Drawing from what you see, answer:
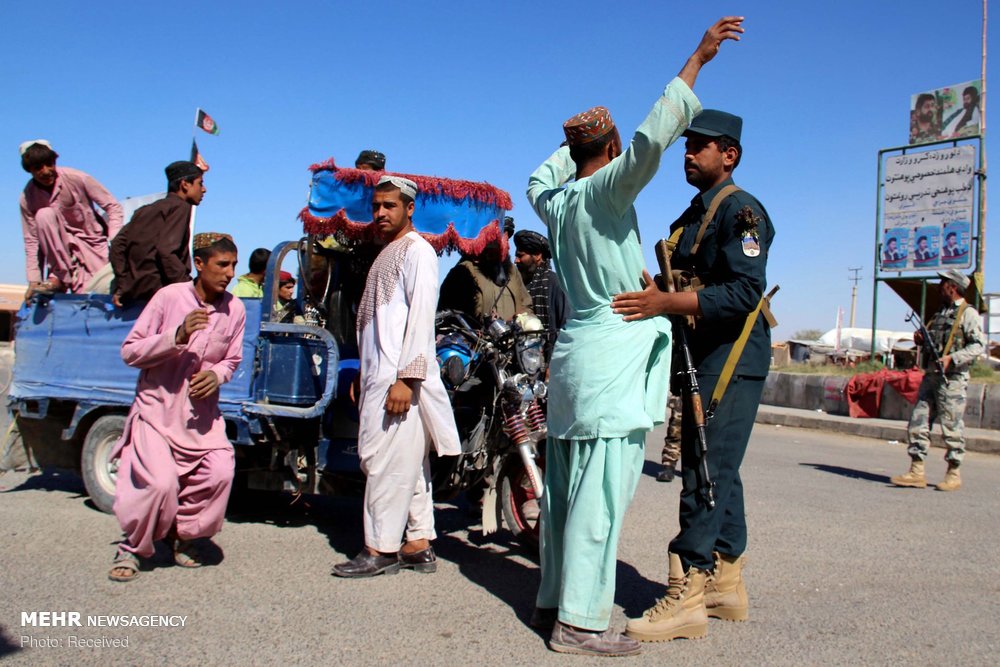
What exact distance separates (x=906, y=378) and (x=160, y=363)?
35.3 ft

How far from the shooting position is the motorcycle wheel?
500 centimetres

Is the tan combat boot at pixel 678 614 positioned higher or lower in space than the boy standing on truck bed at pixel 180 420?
lower

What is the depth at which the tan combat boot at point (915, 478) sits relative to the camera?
26.4ft

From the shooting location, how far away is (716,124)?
3.71m

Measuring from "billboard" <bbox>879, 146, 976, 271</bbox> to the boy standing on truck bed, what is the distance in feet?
54.6

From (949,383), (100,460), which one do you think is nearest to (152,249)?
(100,460)

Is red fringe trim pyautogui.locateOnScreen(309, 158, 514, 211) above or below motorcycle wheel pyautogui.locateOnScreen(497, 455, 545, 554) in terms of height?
above

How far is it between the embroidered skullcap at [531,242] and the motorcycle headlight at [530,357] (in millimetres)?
2039

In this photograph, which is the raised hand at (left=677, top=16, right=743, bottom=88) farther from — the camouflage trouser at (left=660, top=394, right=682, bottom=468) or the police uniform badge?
the camouflage trouser at (left=660, top=394, right=682, bottom=468)

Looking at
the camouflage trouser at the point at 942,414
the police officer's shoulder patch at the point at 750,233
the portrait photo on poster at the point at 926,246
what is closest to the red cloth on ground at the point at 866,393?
the portrait photo on poster at the point at 926,246

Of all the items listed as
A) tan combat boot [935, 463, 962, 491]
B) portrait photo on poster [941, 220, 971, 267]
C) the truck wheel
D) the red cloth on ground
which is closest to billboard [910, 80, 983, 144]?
portrait photo on poster [941, 220, 971, 267]

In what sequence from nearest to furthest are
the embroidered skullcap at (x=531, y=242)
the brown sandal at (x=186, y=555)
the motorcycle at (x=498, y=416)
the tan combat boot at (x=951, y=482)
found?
the brown sandal at (x=186, y=555) < the motorcycle at (x=498, y=416) < the embroidered skullcap at (x=531, y=242) < the tan combat boot at (x=951, y=482)

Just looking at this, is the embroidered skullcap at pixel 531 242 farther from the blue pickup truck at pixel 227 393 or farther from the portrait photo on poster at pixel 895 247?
the portrait photo on poster at pixel 895 247

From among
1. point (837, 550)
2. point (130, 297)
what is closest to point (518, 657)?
point (837, 550)
